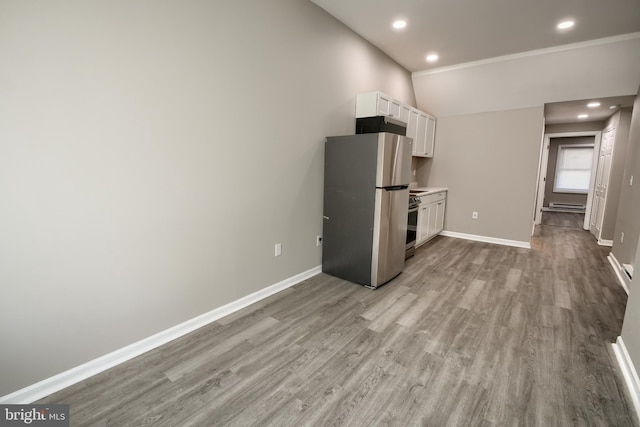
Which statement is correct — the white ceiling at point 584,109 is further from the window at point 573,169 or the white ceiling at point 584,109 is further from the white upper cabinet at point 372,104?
the window at point 573,169

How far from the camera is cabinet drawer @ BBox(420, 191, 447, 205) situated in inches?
177

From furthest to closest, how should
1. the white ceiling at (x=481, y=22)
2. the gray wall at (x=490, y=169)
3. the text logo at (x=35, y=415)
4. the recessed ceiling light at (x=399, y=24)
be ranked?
the gray wall at (x=490, y=169) < the recessed ceiling light at (x=399, y=24) < the white ceiling at (x=481, y=22) < the text logo at (x=35, y=415)

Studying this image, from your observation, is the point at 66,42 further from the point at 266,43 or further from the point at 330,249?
the point at 330,249

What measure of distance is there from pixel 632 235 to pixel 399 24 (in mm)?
3663

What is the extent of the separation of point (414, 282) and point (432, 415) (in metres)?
1.87

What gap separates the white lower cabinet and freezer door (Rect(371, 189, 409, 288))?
122 cm

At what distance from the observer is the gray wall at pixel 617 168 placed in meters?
5.00

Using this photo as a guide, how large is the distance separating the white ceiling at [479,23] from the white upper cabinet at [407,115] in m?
0.75

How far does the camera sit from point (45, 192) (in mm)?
1527

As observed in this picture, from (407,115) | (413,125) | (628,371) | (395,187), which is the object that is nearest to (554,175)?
(413,125)

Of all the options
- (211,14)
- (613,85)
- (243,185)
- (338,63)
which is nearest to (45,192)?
(243,185)

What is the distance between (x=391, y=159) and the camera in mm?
2971

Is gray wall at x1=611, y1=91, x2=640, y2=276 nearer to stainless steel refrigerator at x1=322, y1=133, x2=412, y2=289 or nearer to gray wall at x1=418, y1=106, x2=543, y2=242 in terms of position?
gray wall at x1=418, y1=106, x2=543, y2=242

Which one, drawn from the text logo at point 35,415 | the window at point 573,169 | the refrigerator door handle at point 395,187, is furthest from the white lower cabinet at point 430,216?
the window at point 573,169
